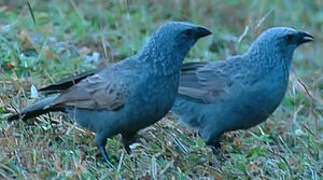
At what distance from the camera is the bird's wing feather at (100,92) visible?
603cm

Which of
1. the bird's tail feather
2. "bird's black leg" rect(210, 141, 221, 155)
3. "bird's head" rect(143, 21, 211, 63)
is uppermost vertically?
"bird's head" rect(143, 21, 211, 63)

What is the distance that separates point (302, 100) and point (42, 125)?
119 inches

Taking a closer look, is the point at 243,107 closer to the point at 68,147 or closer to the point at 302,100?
the point at 68,147

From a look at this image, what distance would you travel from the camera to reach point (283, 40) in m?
6.62

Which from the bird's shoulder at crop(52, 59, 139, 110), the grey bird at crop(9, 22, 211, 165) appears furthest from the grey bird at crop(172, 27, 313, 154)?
the bird's shoulder at crop(52, 59, 139, 110)

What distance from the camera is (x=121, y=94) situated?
600cm

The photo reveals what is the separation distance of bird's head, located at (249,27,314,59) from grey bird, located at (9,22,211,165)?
27.7 inches

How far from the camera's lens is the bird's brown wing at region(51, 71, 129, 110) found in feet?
19.8

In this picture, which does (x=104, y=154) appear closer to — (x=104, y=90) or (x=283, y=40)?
(x=104, y=90)

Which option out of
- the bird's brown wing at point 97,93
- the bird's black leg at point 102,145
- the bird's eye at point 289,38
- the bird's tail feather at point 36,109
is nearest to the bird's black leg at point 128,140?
the bird's black leg at point 102,145

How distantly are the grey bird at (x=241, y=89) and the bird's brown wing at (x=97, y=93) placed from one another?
86 centimetres

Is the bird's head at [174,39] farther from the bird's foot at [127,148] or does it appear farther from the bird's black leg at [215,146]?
the bird's black leg at [215,146]

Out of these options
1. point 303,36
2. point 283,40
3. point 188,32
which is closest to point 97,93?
point 188,32

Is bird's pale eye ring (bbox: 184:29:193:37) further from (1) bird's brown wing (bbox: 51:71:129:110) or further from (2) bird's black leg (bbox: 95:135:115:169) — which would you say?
(2) bird's black leg (bbox: 95:135:115:169)
